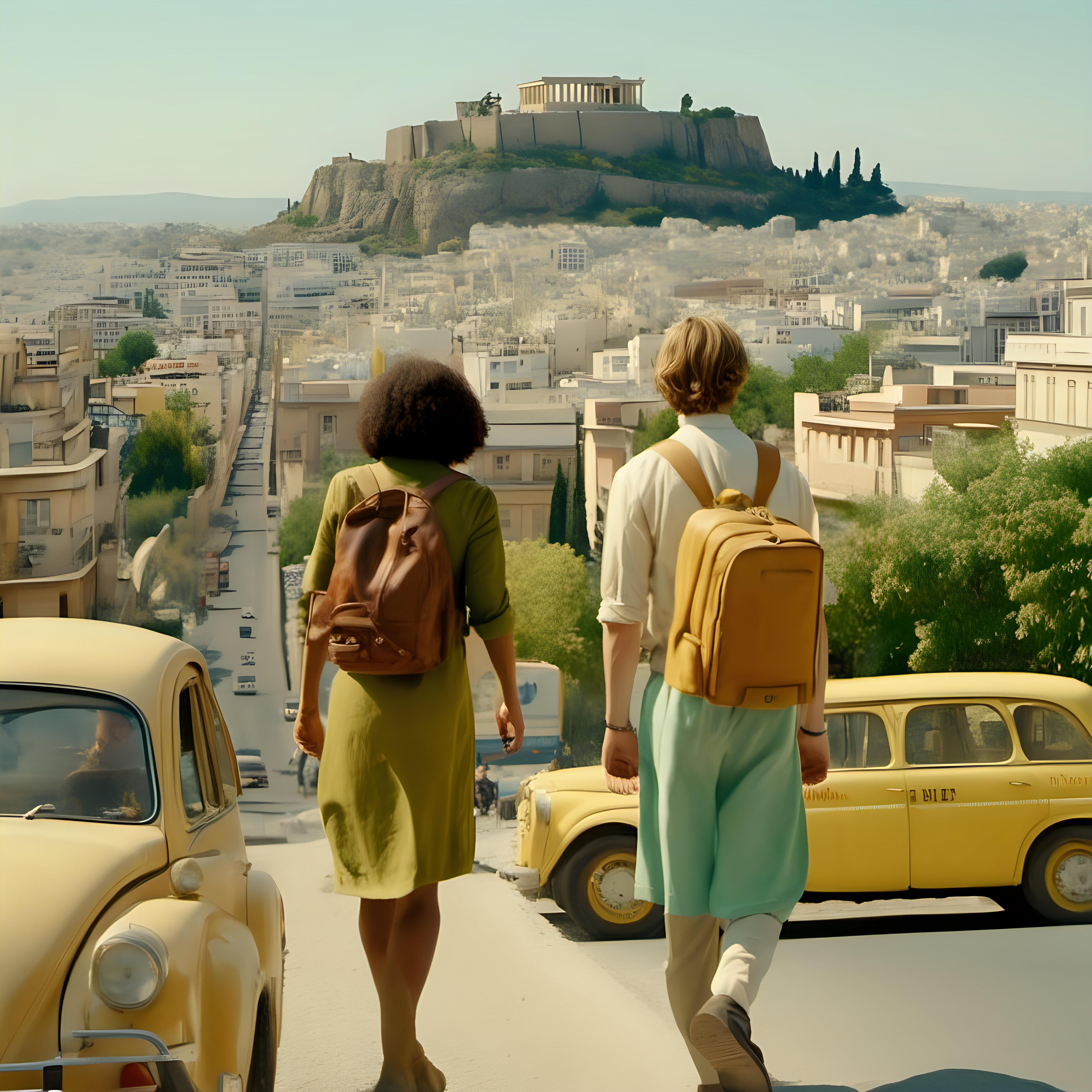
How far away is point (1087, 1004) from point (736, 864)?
1.83 metres

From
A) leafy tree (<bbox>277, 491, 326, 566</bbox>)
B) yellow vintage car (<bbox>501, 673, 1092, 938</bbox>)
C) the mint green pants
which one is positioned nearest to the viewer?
the mint green pants

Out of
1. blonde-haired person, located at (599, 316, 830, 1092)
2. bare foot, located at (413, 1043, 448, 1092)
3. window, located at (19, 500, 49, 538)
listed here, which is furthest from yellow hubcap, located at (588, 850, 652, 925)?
window, located at (19, 500, 49, 538)

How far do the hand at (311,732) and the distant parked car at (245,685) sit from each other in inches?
695

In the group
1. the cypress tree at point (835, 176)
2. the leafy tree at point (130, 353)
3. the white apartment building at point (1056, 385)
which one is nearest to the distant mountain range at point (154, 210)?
the leafy tree at point (130, 353)

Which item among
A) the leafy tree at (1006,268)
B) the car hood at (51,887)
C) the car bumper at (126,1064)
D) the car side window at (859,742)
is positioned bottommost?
the car side window at (859,742)

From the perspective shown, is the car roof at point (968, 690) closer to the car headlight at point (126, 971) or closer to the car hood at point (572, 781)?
the car hood at point (572, 781)

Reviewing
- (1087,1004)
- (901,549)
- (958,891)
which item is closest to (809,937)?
(958,891)

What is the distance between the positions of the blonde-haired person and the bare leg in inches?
18.3

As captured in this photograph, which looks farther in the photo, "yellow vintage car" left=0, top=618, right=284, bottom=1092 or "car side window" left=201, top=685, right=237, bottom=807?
"car side window" left=201, top=685, right=237, bottom=807

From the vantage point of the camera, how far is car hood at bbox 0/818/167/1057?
1.90 m

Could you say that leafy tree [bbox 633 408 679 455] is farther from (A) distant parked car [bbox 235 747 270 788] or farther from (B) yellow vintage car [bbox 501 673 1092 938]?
(B) yellow vintage car [bbox 501 673 1092 938]

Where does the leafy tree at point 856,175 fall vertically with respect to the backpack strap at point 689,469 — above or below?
above

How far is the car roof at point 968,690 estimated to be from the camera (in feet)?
18.6

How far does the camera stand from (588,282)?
66.4 feet
